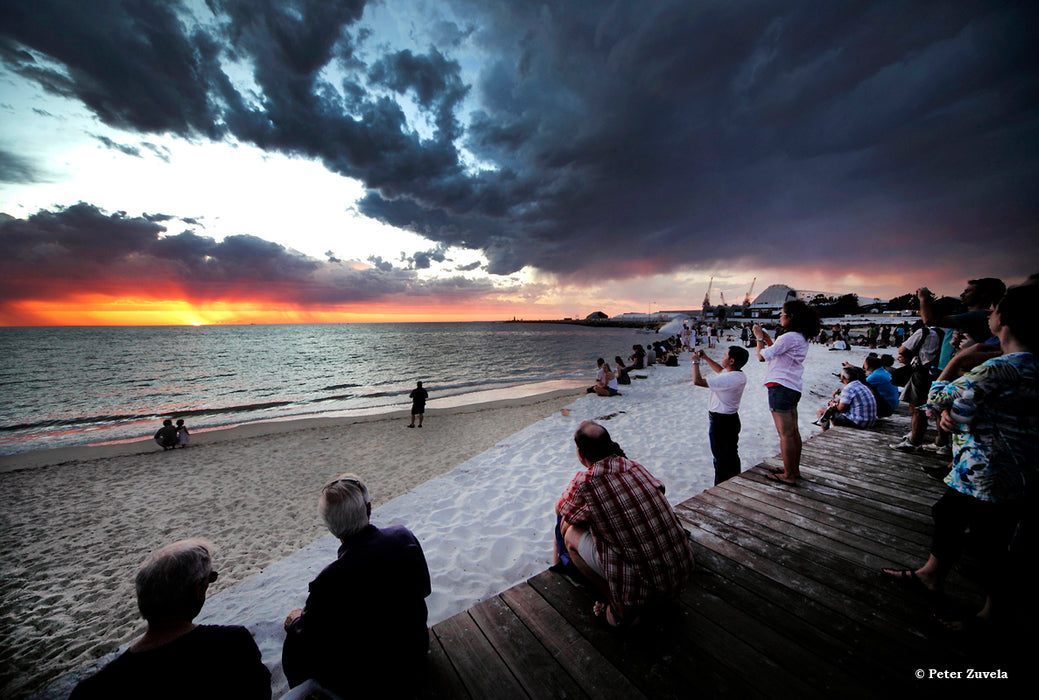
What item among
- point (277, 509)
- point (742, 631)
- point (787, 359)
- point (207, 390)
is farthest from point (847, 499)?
point (207, 390)

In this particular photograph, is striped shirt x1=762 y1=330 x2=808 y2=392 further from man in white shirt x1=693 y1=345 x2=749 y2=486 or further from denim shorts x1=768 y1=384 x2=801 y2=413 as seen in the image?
man in white shirt x1=693 y1=345 x2=749 y2=486

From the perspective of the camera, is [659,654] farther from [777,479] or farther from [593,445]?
[777,479]

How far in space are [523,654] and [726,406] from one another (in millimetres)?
3640

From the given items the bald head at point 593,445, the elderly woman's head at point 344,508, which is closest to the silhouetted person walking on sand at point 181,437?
the elderly woman's head at point 344,508

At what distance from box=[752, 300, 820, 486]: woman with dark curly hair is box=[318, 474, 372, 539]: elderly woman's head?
4.42 metres

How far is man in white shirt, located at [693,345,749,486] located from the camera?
14.2ft

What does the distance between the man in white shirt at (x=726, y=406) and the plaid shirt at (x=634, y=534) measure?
229 cm

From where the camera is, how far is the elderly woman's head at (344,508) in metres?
2.19

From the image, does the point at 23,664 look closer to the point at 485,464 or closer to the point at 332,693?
the point at 332,693

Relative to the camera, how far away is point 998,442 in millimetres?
2119

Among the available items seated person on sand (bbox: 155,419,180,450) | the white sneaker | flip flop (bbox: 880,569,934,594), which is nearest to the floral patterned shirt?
flip flop (bbox: 880,569,934,594)

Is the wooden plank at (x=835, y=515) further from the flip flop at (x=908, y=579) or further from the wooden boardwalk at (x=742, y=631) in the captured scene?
the flip flop at (x=908, y=579)

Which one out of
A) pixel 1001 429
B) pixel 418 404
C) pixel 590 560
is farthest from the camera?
pixel 418 404

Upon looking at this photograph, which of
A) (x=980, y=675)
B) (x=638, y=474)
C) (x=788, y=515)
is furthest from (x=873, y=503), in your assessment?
(x=638, y=474)
